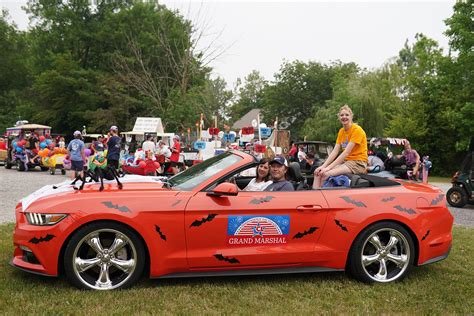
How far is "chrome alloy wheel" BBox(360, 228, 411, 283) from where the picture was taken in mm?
4598

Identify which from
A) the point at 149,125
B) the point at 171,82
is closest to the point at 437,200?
the point at 149,125

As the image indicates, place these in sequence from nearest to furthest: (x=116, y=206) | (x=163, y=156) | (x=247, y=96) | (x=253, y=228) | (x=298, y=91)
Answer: (x=116, y=206), (x=253, y=228), (x=163, y=156), (x=298, y=91), (x=247, y=96)

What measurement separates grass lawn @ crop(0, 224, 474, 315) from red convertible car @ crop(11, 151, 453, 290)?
0.17m

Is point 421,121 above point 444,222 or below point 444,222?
above

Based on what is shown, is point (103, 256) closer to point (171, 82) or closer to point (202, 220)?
point (202, 220)

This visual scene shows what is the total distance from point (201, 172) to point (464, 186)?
9151mm

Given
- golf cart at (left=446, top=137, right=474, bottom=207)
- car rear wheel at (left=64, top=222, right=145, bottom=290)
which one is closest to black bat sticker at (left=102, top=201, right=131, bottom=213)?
car rear wheel at (left=64, top=222, right=145, bottom=290)

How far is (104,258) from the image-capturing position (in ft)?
13.4

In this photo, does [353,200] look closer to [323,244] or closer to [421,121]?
[323,244]

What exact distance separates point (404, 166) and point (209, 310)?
1041 centimetres

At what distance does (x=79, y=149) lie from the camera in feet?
44.1

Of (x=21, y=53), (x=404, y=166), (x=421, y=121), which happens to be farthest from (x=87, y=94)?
(x=404, y=166)

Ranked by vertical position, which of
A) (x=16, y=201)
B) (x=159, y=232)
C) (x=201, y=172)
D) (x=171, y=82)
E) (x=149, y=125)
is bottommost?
(x=16, y=201)

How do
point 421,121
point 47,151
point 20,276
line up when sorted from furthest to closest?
point 421,121, point 47,151, point 20,276
